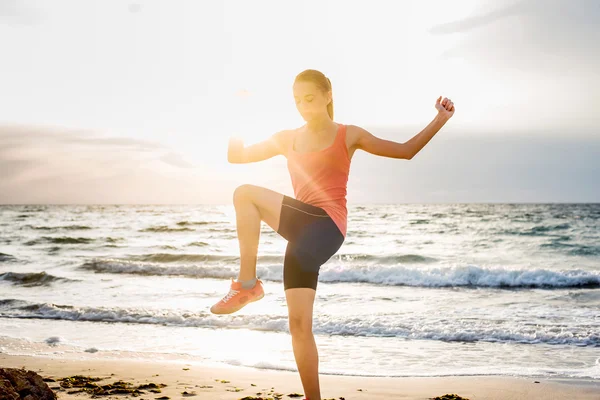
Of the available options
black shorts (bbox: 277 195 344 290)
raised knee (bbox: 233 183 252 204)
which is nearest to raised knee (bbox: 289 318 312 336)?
black shorts (bbox: 277 195 344 290)

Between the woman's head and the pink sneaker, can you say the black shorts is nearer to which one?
the pink sneaker

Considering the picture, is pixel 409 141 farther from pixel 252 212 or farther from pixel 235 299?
pixel 235 299

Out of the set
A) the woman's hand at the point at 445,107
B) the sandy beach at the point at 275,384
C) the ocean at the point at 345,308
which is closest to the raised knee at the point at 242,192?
the woman's hand at the point at 445,107

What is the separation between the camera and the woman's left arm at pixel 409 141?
10.3 feet

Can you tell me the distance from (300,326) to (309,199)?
2.43ft

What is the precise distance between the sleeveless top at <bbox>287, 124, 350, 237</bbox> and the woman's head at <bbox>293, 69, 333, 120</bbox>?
0.17 m

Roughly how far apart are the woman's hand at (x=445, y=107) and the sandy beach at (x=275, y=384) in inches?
124

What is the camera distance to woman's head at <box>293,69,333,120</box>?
3.21 meters

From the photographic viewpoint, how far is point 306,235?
10.3ft

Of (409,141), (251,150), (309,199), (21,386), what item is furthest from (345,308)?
(409,141)

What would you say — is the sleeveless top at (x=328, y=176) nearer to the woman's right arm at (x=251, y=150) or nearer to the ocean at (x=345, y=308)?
the woman's right arm at (x=251, y=150)

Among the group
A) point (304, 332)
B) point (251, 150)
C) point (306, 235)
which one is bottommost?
point (304, 332)

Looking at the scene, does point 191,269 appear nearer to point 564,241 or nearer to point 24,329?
point 24,329

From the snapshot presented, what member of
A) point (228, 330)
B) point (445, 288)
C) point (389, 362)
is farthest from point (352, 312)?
point (445, 288)
